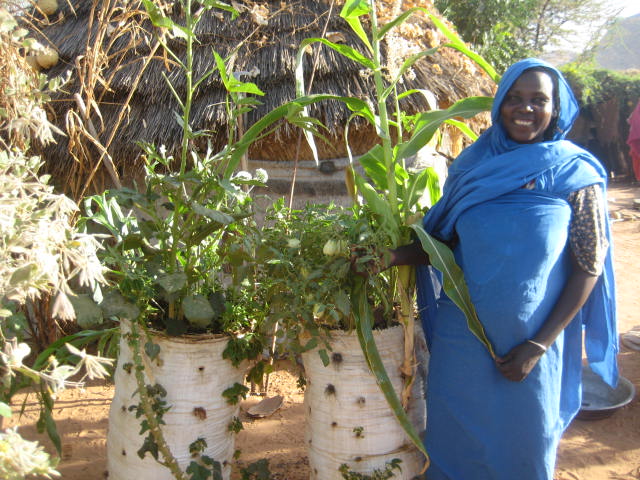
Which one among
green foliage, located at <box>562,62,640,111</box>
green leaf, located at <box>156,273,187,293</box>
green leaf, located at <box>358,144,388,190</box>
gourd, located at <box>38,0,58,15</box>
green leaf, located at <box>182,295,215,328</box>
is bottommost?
green leaf, located at <box>182,295,215,328</box>

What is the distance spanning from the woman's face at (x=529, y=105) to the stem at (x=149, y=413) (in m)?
1.40

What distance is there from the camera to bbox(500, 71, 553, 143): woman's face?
1666 millimetres

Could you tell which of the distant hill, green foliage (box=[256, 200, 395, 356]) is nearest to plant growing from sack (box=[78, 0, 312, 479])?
green foliage (box=[256, 200, 395, 356])

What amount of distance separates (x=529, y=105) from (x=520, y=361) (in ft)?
2.57

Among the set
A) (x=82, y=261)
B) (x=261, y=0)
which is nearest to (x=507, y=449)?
(x=82, y=261)

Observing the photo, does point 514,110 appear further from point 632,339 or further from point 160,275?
point 632,339

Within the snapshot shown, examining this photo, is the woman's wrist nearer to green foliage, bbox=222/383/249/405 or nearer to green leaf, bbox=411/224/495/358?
green leaf, bbox=411/224/495/358

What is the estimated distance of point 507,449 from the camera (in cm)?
171

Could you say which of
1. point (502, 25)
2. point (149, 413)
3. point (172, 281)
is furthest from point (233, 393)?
point (502, 25)

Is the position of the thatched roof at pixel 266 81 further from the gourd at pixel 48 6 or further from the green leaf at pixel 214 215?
the green leaf at pixel 214 215

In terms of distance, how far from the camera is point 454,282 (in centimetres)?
166

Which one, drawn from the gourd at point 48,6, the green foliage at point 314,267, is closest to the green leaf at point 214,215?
the green foliage at point 314,267

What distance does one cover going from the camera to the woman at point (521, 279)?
163cm

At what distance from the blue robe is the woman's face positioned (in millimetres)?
30
